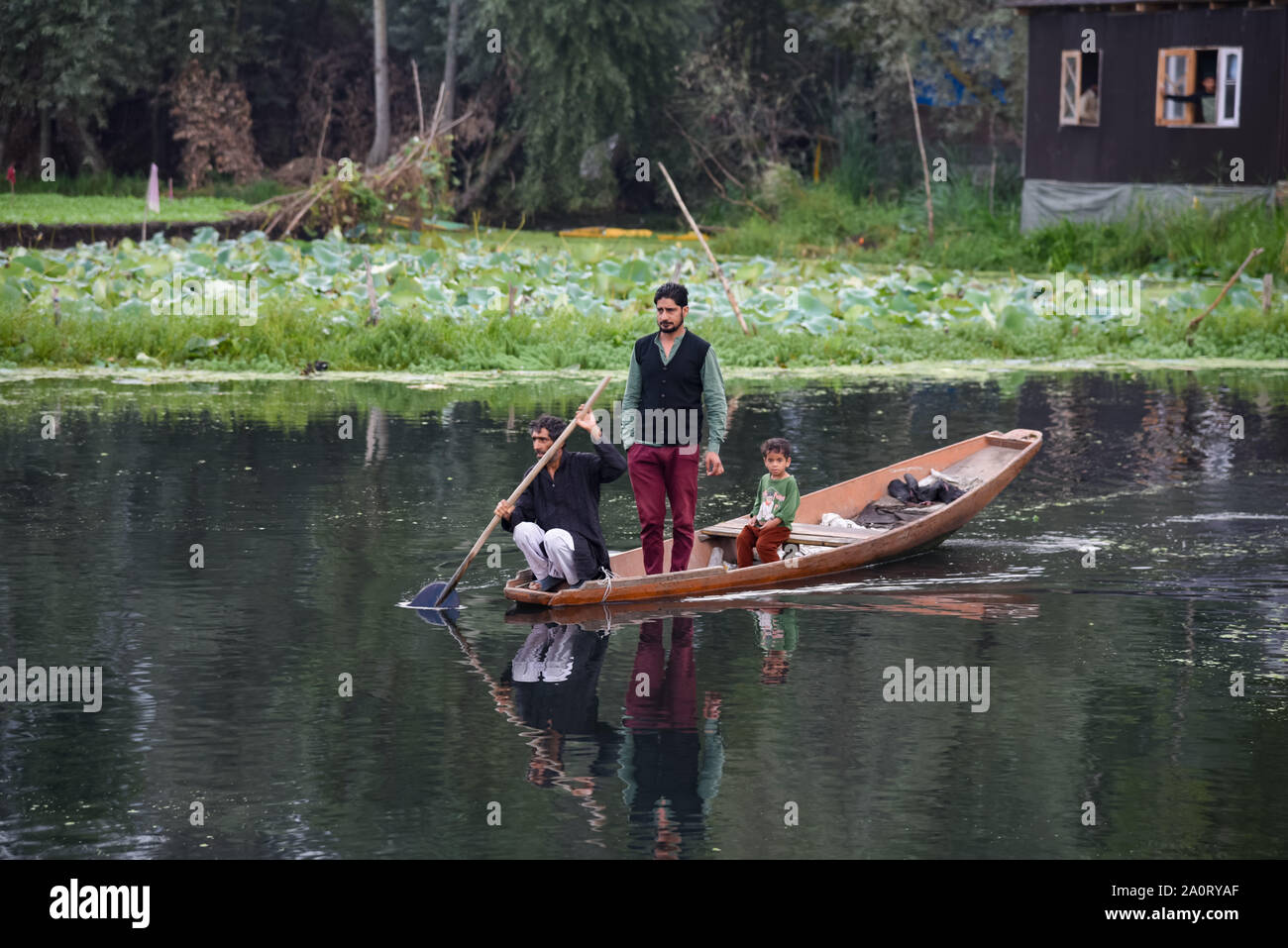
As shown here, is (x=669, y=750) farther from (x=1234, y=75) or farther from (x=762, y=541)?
(x=1234, y=75)

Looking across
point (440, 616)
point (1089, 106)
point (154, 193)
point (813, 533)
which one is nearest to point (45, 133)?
point (154, 193)

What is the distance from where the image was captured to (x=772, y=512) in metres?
12.4

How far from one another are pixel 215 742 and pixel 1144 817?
3956 millimetres

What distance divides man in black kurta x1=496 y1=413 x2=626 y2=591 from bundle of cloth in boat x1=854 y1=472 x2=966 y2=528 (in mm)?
3065

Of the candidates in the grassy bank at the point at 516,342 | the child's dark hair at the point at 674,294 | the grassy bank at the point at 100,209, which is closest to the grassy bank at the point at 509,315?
the grassy bank at the point at 516,342

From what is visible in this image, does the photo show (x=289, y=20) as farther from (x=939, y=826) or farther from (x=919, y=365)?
(x=939, y=826)

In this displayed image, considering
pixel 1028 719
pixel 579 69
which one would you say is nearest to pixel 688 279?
pixel 579 69

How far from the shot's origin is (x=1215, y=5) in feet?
114

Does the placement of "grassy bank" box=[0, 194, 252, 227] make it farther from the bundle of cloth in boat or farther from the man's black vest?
the man's black vest

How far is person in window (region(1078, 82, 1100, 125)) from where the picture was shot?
3697 cm

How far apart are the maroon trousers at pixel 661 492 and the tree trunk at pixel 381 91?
110ft

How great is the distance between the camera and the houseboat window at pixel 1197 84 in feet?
114

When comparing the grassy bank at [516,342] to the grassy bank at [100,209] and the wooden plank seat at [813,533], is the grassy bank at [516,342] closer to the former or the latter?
the wooden plank seat at [813,533]

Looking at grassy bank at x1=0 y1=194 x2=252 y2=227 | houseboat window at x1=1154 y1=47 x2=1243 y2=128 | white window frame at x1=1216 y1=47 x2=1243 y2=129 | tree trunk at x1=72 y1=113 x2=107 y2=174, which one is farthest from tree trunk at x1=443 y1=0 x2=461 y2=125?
white window frame at x1=1216 y1=47 x2=1243 y2=129
